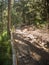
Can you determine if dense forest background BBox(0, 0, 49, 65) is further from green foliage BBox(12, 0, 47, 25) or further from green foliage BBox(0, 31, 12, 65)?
green foliage BBox(0, 31, 12, 65)

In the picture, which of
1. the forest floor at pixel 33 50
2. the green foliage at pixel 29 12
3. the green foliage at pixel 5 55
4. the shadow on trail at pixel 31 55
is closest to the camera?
the green foliage at pixel 5 55

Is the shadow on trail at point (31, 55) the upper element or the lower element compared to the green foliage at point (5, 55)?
lower

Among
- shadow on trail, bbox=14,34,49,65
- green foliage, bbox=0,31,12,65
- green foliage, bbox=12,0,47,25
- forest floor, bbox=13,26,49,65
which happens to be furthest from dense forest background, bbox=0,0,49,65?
green foliage, bbox=0,31,12,65

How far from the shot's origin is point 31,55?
9422mm

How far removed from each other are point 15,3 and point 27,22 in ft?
10.6

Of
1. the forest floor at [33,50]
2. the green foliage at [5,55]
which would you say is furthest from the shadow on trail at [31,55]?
the green foliage at [5,55]

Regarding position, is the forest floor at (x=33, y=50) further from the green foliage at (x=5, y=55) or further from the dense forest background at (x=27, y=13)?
→ the dense forest background at (x=27, y=13)

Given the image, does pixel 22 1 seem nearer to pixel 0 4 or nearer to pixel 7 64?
pixel 0 4

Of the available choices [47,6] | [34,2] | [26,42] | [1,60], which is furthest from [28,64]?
[34,2]

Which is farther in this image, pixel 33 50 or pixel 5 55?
pixel 33 50

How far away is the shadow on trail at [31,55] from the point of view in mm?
8555

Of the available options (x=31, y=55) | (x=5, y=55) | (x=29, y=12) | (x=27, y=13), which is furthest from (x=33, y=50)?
(x=27, y=13)

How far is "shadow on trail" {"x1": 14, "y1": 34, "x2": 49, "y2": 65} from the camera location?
8555mm

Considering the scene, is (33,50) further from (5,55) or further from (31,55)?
(5,55)
